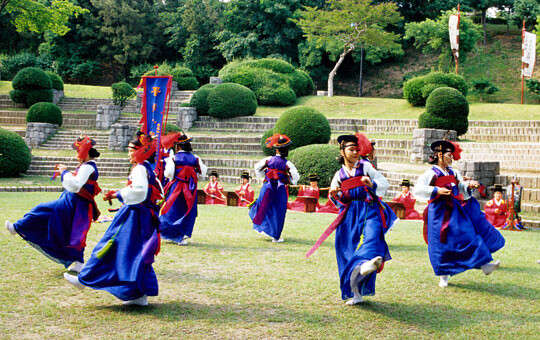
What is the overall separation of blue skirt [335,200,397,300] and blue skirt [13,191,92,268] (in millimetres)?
2852

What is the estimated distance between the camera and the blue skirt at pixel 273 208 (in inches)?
351

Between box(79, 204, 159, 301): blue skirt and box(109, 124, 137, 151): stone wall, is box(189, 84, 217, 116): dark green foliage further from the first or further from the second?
box(79, 204, 159, 301): blue skirt

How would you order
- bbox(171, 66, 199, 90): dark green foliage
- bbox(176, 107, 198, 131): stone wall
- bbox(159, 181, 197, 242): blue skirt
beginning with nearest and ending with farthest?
bbox(159, 181, 197, 242): blue skirt
bbox(176, 107, 198, 131): stone wall
bbox(171, 66, 199, 90): dark green foliage

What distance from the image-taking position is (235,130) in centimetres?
2384

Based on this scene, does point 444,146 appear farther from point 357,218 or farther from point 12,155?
point 12,155

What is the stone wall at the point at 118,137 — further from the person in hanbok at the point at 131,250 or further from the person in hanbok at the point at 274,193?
the person in hanbok at the point at 131,250

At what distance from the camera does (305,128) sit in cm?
1773

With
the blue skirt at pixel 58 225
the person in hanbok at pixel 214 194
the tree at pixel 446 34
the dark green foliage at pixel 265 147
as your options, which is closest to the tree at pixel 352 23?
the tree at pixel 446 34

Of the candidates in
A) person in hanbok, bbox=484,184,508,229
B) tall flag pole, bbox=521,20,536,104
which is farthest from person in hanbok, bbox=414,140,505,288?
tall flag pole, bbox=521,20,536,104

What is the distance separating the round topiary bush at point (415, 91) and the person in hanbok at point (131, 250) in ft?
72.8

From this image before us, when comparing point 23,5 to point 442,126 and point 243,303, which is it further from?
point 243,303

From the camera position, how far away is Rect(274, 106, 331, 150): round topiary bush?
58.0 ft

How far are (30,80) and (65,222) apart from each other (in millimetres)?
21403

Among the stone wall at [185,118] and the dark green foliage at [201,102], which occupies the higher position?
the dark green foliage at [201,102]
